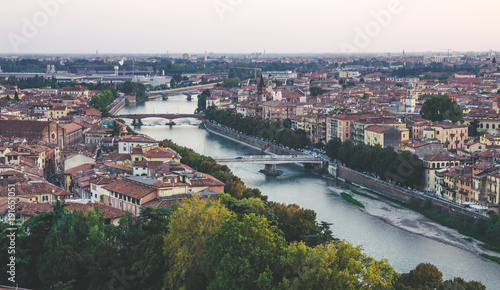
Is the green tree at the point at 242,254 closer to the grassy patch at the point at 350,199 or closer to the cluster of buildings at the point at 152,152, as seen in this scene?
the cluster of buildings at the point at 152,152

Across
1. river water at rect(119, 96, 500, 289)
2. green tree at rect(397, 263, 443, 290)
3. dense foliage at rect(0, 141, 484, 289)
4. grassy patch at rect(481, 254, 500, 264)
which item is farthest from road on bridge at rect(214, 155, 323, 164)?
green tree at rect(397, 263, 443, 290)

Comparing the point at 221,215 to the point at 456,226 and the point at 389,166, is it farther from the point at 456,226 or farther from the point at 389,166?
the point at 389,166

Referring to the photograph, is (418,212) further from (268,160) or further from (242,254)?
(242,254)

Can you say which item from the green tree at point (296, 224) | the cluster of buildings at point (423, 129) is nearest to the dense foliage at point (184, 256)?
the green tree at point (296, 224)

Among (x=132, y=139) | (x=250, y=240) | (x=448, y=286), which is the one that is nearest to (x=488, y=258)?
(x=448, y=286)

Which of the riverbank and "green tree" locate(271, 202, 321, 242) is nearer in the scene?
"green tree" locate(271, 202, 321, 242)

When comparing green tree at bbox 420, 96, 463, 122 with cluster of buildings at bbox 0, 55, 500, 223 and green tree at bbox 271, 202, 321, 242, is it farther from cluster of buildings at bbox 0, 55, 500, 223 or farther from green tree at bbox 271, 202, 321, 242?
green tree at bbox 271, 202, 321, 242

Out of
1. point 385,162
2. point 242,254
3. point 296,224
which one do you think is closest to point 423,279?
point 242,254
